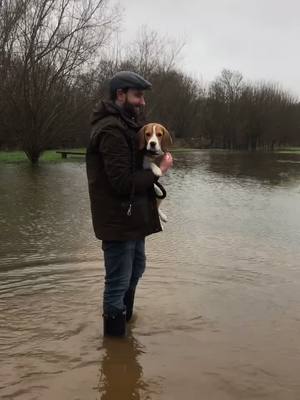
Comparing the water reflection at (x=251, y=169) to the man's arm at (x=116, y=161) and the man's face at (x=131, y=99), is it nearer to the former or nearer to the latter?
the man's face at (x=131, y=99)

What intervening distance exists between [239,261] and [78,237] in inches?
110

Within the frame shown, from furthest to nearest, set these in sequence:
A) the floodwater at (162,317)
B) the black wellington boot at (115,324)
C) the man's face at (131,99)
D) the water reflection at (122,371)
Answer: the black wellington boot at (115,324)
the man's face at (131,99)
the floodwater at (162,317)
the water reflection at (122,371)

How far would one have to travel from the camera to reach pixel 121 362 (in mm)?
4020

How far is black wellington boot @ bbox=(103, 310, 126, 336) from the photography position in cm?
427

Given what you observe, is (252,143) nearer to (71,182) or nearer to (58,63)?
(58,63)

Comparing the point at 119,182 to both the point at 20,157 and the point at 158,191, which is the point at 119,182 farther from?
the point at 20,157

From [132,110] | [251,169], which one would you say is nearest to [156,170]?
[132,110]

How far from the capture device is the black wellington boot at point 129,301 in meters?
4.57

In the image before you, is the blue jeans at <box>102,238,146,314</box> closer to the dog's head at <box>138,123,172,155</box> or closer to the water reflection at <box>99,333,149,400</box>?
the water reflection at <box>99,333,149,400</box>

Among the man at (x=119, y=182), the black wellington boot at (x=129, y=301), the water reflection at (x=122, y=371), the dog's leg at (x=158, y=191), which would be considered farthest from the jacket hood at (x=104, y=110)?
the water reflection at (x=122, y=371)

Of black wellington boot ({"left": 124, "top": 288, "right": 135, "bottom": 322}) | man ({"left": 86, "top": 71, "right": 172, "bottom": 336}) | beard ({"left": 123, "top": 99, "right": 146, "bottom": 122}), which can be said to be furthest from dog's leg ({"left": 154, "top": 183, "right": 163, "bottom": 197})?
black wellington boot ({"left": 124, "top": 288, "right": 135, "bottom": 322})

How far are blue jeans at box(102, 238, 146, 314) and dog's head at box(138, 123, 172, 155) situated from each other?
2.37 feet

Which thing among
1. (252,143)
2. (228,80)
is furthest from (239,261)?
(228,80)

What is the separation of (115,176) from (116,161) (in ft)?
0.36
